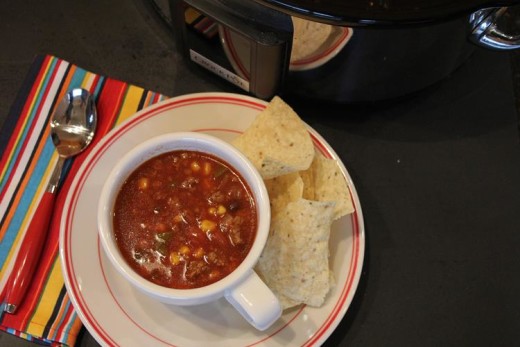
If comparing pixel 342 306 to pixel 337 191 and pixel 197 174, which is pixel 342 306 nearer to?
pixel 337 191

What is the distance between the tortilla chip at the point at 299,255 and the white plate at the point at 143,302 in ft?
0.14

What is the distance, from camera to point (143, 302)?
2.94 ft

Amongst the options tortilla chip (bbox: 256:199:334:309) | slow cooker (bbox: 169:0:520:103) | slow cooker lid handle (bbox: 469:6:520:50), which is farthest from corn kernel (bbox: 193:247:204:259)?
slow cooker lid handle (bbox: 469:6:520:50)

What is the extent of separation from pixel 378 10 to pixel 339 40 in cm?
15

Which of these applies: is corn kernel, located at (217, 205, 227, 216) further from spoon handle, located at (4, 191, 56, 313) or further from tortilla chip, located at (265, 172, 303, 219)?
spoon handle, located at (4, 191, 56, 313)

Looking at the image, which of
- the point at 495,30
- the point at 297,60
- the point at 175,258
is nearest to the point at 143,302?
the point at 175,258

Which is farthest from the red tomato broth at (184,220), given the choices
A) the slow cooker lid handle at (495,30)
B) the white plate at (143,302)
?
the slow cooker lid handle at (495,30)

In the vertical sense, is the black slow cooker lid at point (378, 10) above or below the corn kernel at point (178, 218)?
above

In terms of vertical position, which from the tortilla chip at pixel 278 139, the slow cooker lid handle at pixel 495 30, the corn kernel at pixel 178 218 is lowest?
the corn kernel at pixel 178 218

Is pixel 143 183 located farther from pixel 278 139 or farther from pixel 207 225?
pixel 278 139

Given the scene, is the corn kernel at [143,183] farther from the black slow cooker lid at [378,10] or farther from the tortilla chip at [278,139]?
the black slow cooker lid at [378,10]

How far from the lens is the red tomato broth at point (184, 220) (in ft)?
2.62

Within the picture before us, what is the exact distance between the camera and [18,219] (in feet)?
3.23

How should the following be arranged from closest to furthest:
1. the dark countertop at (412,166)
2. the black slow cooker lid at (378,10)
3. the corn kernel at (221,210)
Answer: the black slow cooker lid at (378,10), the corn kernel at (221,210), the dark countertop at (412,166)
